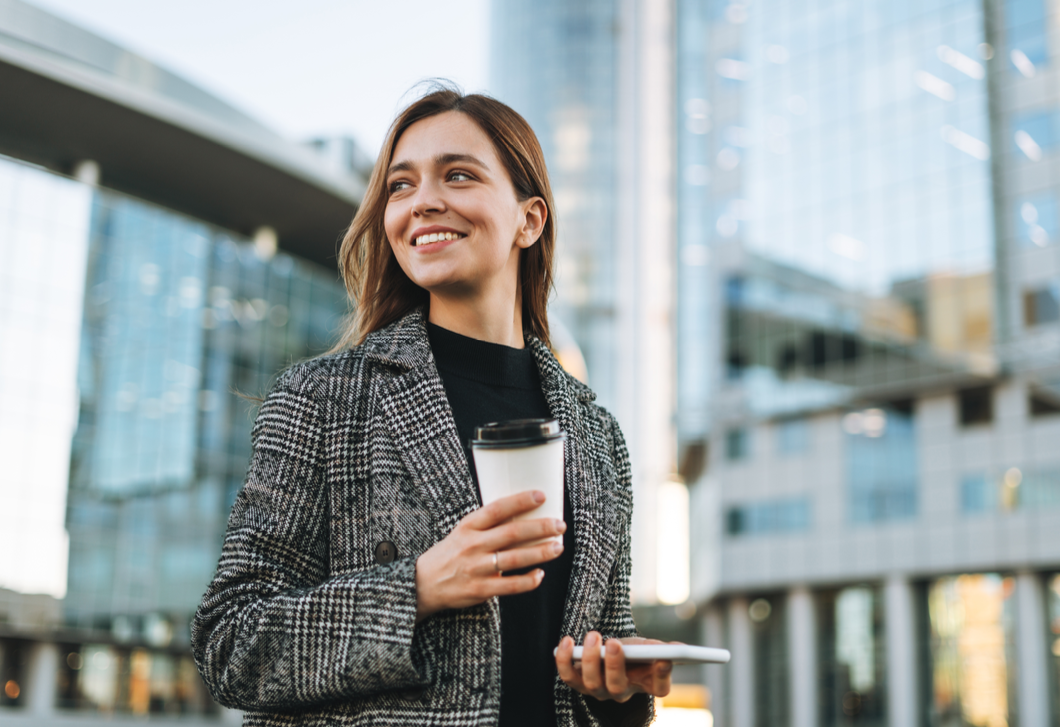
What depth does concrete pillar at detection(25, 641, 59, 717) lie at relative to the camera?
29.4m

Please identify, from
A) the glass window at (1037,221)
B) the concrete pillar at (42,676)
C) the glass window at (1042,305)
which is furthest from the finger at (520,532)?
the glass window at (1037,221)

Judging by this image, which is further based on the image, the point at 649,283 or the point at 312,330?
the point at 649,283

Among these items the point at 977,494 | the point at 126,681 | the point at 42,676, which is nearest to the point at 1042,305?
the point at 977,494

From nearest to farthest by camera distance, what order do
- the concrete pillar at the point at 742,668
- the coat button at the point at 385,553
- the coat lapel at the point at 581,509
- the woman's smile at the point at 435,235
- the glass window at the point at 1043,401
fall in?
the coat button at the point at 385,553 → the coat lapel at the point at 581,509 → the woman's smile at the point at 435,235 → the glass window at the point at 1043,401 → the concrete pillar at the point at 742,668

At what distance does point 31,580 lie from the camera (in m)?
28.4

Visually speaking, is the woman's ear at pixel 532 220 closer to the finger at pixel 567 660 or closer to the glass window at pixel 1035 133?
the finger at pixel 567 660

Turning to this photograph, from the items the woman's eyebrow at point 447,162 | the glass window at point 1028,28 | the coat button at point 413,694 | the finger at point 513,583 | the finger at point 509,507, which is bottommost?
the coat button at point 413,694

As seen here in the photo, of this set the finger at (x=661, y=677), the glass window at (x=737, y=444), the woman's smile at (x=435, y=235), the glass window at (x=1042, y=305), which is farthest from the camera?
the glass window at (x=737, y=444)

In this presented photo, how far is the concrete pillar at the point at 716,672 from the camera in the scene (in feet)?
140

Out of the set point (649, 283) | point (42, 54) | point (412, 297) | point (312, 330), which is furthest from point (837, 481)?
point (649, 283)

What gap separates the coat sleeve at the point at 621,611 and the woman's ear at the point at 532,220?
1.76 feet

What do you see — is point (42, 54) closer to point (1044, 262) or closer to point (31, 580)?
point (31, 580)

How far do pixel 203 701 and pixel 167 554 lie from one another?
17.6 ft

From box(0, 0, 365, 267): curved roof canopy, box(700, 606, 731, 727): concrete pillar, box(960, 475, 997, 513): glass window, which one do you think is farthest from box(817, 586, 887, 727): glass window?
box(0, 0, 365, 267): curved roof canopy
